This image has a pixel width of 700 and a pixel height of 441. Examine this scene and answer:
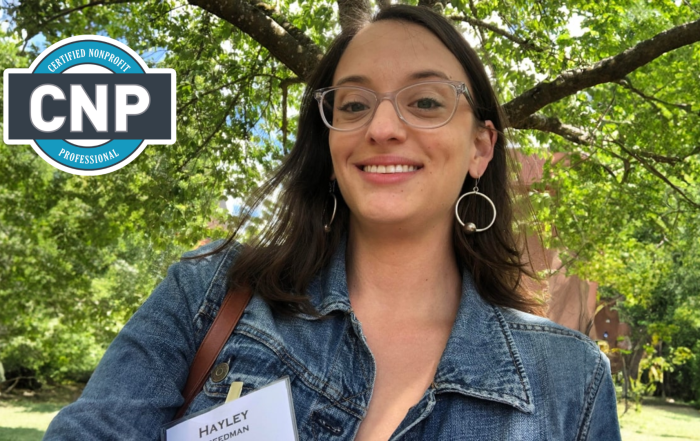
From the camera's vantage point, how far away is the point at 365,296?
2006mm

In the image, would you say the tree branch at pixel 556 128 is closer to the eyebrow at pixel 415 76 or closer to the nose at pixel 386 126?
the eyebrow at pixel 415 76

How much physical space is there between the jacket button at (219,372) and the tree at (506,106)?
3.76 metres

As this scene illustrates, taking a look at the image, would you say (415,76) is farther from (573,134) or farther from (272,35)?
(573,134)

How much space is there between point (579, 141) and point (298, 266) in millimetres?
5707

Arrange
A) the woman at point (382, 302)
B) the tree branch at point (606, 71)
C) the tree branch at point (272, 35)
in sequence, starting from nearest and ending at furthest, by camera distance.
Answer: the woman at point (382, 302)
the tree branch at point (272, 35)
the tree branch at point (606, 71)

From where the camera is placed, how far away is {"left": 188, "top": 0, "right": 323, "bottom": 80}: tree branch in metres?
4.70

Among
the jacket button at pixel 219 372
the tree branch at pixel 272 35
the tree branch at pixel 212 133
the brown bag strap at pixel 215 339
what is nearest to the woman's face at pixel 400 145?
the brown bag strap at pixel 215 339

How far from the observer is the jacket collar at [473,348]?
178 centimetres

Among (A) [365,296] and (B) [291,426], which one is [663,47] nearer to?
(A) [365,296]

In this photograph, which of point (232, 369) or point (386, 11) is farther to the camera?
point (386, 11)

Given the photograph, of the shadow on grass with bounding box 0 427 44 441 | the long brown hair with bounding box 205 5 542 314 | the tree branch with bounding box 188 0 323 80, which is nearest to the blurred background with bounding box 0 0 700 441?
the tree branch with bounding box 188 0 323 80

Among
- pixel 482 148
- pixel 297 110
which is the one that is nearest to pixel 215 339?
pixel 482 148

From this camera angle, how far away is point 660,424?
67.1ft

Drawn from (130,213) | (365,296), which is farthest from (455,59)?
(130,213)
